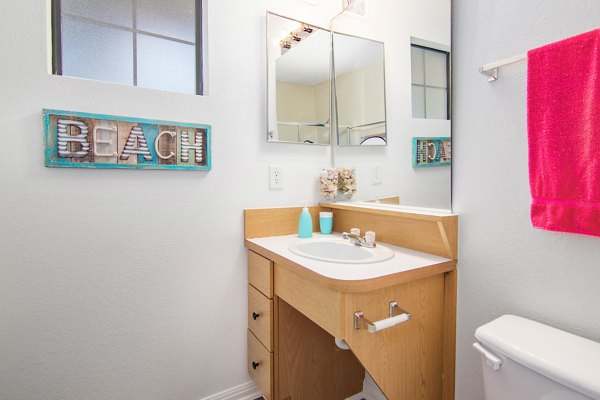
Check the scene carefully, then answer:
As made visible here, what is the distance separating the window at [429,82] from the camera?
1266 mm

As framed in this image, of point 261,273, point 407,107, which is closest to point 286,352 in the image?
point 261,273

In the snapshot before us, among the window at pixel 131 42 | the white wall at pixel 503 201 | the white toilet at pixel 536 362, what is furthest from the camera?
the window at pixel 131 42

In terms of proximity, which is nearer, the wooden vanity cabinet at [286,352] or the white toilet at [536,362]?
the white toilet at [536,362]

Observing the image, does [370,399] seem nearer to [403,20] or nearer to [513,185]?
[513,185]

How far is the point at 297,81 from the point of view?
180 centimetres

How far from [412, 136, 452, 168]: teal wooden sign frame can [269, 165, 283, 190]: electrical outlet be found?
2.28ft

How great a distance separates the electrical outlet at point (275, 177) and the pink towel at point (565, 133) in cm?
112

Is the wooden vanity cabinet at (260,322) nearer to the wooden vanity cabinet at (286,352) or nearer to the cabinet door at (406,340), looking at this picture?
the wooden vanity cabinet at (286,352)

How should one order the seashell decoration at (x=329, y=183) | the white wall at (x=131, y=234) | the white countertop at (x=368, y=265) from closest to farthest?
Answer: the white countertop at (x=368, y=265), the white wall at (x=131, y=234), the seashell decoration at (x=329, y=183)

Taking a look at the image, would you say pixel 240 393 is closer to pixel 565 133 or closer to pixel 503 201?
pixel 503 201

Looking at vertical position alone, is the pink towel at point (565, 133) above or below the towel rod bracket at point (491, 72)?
below

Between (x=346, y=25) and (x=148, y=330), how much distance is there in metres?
1.90

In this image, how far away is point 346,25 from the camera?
1.82m

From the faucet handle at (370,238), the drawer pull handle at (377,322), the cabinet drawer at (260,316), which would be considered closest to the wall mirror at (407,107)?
the faucet handle at (370,238)
